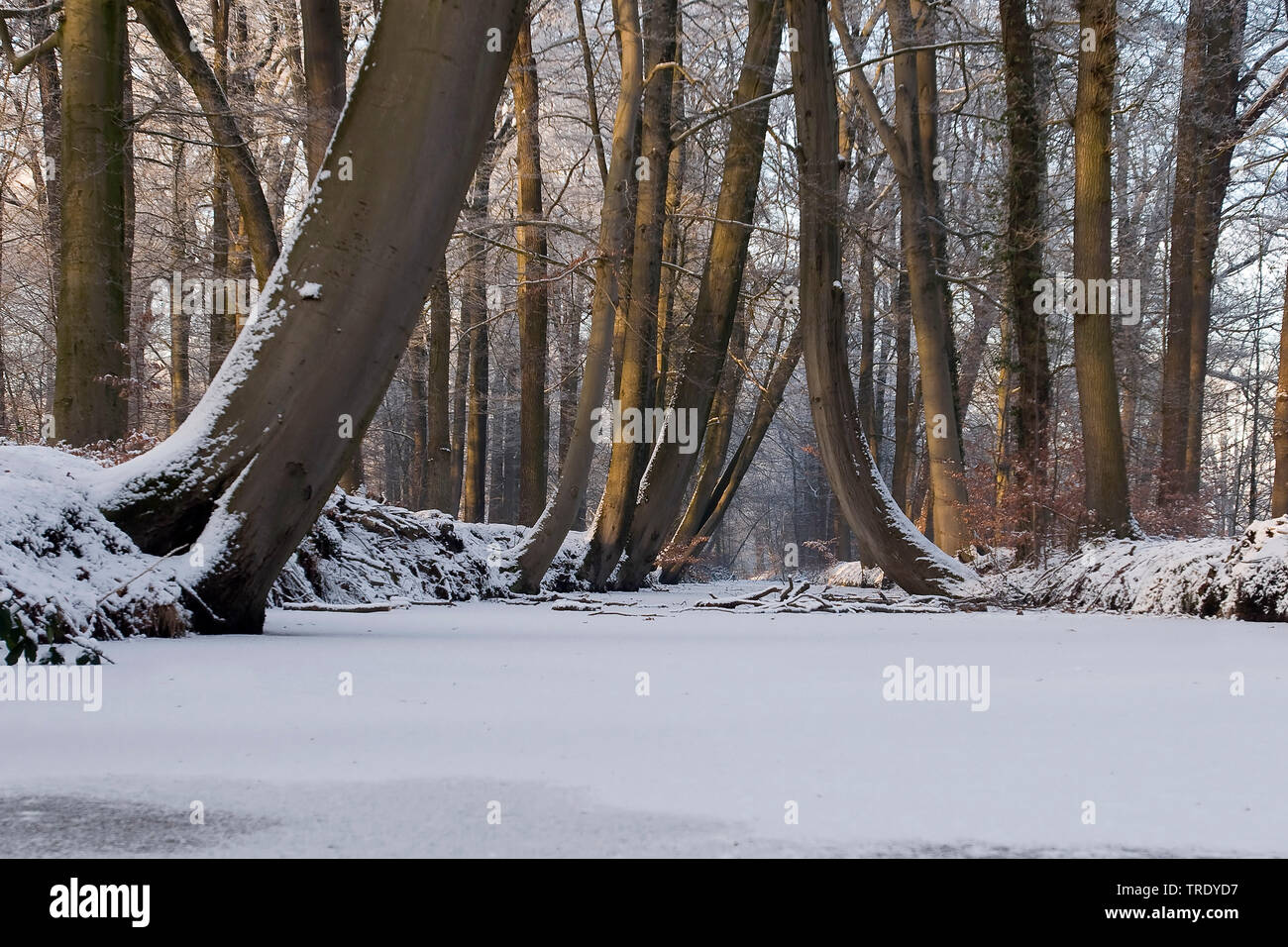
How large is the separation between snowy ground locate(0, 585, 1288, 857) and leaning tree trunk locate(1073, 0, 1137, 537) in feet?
15.6

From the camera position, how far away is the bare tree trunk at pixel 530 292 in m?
14.6

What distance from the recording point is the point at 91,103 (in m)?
9.27

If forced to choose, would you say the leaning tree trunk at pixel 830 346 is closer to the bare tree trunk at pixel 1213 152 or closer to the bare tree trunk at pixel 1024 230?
the bare tree trunk at pixel 1024 230

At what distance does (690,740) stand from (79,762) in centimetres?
144

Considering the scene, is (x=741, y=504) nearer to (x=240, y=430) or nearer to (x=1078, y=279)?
(x=1078, y=279)

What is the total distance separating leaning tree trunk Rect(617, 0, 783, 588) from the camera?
1359 cm

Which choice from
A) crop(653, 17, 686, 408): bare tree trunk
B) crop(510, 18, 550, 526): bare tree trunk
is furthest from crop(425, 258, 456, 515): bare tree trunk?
crop(653, 17, 686, 408): bare tree trunk

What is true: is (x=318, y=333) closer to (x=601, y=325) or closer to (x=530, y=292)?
(x=601, y=325)

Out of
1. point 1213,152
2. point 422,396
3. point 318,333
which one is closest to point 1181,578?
point 318,333

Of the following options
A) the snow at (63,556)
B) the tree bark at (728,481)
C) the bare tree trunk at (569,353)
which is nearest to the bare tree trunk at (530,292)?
the tree bark at (728,481)

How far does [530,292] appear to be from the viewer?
49.5 feet

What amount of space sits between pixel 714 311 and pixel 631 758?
11.5m

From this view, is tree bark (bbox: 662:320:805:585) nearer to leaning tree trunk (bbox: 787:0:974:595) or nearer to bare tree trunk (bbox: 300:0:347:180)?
leaning tree trunk (bbox: 787:0:974:595)
